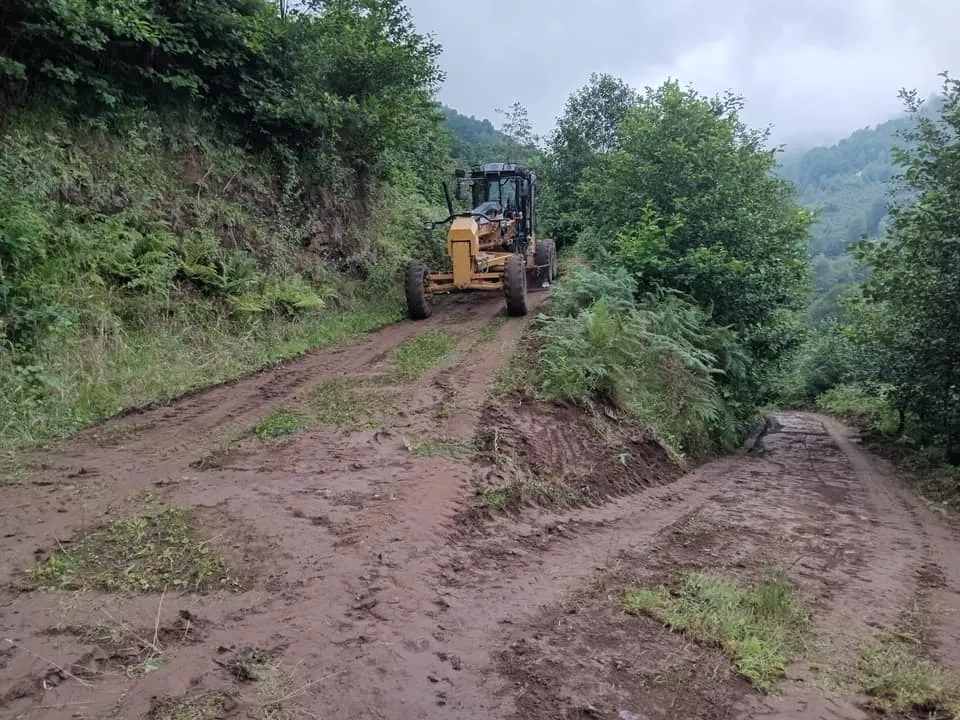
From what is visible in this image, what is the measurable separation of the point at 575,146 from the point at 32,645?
27.8 meters

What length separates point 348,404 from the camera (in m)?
8.01

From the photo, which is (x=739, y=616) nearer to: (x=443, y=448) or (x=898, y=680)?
(x=898, y=680)

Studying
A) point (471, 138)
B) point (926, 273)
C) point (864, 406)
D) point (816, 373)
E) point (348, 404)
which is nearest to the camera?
point (348, 404)

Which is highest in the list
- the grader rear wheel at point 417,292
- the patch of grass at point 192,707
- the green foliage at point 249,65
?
the green foliage at point 249,65

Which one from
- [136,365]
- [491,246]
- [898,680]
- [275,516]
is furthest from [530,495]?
[491,246]

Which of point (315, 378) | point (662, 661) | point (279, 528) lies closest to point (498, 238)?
point (315, 378)

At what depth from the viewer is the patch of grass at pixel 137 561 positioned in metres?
4.17

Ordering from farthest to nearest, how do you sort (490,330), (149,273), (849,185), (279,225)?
(849,185), (279,225), (490,330), (149,273)

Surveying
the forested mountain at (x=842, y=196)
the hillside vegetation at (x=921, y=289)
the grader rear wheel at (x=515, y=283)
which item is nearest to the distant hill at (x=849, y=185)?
the forested mountain at (x=842, y=196)

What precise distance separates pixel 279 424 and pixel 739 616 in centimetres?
501

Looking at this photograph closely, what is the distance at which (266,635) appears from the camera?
3.75 metres

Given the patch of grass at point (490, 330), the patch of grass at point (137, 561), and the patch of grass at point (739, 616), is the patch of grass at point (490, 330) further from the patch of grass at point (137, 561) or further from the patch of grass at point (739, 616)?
the patch of grass at point (137, 561)

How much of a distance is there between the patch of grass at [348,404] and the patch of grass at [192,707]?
4190 mm

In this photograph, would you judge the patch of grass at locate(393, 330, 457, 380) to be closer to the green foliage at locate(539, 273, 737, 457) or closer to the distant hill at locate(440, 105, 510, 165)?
the green foliage at locate(539, 273, 737, 457)
